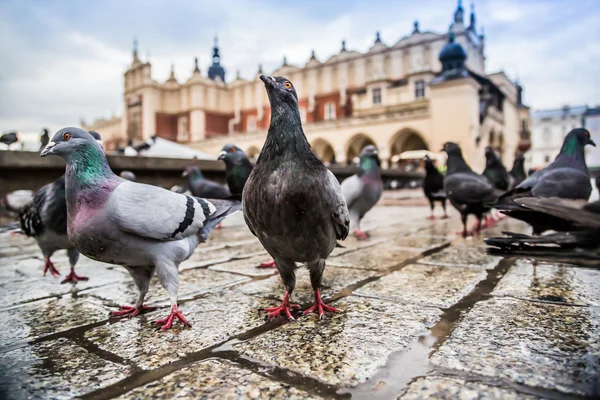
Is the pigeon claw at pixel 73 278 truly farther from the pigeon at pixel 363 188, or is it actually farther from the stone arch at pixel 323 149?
the stone arch at pixel 323 149

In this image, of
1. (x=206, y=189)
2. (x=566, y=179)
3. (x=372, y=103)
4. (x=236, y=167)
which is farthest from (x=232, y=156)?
(x=372, y=103)

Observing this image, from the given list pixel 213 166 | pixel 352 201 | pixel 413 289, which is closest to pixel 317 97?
pixel 213 166

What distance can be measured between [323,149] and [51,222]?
29309 mm

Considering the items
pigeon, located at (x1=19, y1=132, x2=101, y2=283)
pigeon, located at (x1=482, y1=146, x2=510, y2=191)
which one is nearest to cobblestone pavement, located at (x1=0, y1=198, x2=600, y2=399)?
pigeon, located at (x1=19, y1=132, x2=101, y2=283)

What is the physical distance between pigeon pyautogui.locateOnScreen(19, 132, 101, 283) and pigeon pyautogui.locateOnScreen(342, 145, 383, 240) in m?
3.06

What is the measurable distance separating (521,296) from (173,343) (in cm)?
199

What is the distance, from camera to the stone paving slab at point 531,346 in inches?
53.9

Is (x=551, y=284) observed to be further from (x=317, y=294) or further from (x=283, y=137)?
(x=283, y=137)

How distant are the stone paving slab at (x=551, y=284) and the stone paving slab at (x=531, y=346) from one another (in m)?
0.21

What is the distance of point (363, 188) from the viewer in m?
5.05

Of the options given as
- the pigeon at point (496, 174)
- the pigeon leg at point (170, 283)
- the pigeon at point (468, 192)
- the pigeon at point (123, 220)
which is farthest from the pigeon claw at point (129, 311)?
the pigeon at point (496, 174)

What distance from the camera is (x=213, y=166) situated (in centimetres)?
782

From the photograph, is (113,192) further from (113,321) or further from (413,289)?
(413,289)

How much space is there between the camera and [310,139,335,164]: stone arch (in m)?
29.8
